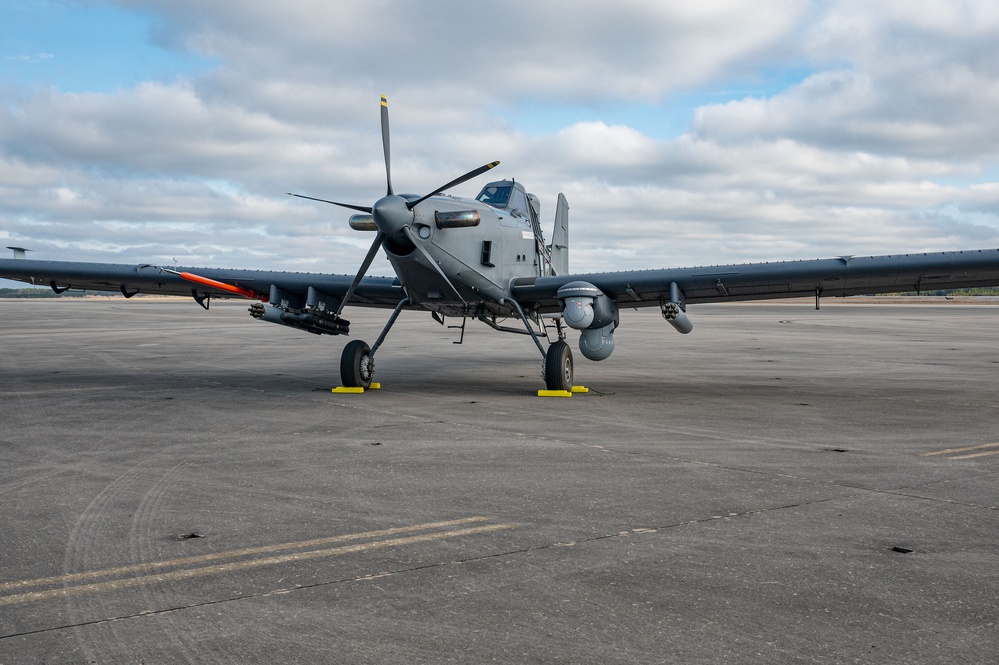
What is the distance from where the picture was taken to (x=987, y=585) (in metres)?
4.78

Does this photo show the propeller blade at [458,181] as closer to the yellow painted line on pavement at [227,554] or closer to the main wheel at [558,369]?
the main wheel at [558,369]

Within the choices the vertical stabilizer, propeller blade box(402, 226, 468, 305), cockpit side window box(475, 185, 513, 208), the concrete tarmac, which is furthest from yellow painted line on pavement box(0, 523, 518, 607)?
→ the vertical stabilizer

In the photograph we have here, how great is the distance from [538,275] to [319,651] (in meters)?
14.6

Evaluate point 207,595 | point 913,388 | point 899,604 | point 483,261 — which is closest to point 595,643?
point 899,604

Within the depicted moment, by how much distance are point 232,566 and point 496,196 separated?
43.6ft

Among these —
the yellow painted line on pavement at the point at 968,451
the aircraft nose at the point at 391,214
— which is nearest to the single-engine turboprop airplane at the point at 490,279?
the aircraft nose at the point at 391,214

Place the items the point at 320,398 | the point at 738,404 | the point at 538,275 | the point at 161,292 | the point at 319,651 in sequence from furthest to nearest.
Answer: the point at 161,292
the point at 538,275
the point at 320,398
the point at 738,404
the point at 319,651

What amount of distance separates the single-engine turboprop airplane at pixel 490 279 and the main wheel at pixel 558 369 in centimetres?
2

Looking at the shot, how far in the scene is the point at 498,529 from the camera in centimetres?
601

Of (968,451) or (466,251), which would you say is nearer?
(968,451)

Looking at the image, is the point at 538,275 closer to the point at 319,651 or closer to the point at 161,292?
the point at 161,292

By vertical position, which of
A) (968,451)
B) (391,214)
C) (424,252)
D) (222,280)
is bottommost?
(968,451)

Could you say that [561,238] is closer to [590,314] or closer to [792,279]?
[590,314]

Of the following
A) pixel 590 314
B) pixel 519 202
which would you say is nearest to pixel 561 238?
pixel 519 202
